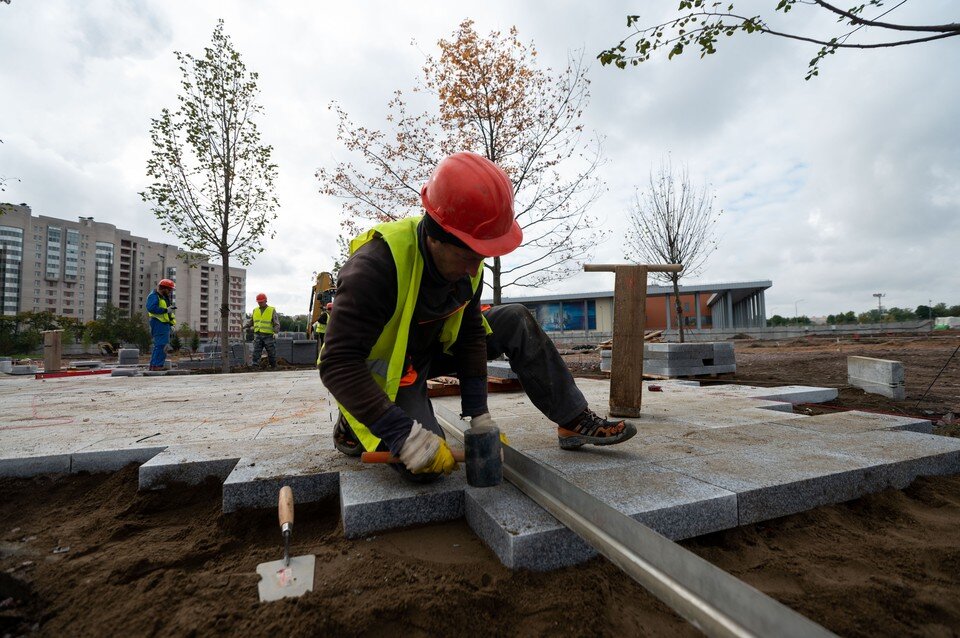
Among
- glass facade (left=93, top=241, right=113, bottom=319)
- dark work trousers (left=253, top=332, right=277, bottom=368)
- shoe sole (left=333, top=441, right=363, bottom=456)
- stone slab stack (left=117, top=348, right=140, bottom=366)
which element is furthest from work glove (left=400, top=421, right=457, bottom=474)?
glass facade (left=93, top=241, right=113, bottom=319)

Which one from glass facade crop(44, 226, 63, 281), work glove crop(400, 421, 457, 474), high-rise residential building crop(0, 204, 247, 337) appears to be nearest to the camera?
work glove crop(400, 421, 457, 474)

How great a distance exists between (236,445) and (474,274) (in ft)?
5.40

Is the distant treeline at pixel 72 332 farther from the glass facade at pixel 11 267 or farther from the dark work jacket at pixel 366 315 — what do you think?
the glass facade at pixel 11 267

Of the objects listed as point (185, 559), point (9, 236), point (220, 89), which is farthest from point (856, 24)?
point (9, 236)

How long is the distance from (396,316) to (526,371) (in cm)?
81

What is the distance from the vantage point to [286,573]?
1.43 metres

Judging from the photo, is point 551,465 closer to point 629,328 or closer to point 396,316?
point 396,316

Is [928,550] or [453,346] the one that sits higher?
[453,346]

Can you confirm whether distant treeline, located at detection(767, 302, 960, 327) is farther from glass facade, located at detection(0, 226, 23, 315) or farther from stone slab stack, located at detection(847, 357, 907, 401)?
glass facade, located at detection(0, 226, 23, 315)

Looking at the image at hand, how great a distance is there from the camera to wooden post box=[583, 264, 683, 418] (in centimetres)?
320

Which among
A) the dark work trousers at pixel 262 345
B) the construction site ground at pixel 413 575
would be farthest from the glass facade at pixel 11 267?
the construction site ground at pixel 413 575

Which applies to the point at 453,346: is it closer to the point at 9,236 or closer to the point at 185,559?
the point at 185,559

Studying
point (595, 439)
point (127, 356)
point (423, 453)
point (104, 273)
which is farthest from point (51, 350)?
point (104, 273)

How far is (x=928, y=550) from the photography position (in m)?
1.49
